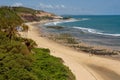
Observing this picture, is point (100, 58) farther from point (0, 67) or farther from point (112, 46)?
point (0, 67)

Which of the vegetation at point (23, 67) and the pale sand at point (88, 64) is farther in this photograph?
the pale sand at point (88, 64)

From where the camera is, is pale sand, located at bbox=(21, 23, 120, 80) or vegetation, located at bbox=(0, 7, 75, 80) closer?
vegetation, located at bbox=(0, 7, 75, 80)

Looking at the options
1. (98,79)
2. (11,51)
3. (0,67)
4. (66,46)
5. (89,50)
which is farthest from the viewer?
(66,46)

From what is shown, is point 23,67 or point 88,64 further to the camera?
point 88,64

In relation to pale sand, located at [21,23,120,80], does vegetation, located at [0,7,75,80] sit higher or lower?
higher

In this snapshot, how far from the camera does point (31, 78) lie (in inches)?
990

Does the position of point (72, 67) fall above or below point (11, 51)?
below

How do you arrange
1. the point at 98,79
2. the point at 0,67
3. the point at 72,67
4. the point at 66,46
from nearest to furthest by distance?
1. the point at 0,67
2. the point at 98,79
3. the point at 72,67
4. the point at 66,46

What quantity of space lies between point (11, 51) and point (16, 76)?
7135 millimetres

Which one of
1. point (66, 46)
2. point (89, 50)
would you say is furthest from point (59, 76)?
point (66, 46)

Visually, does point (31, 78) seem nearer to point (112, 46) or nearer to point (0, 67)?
point (0, 67)

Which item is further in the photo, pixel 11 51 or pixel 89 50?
pixel 89 50

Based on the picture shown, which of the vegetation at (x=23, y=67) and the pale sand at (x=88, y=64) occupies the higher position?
A: the vegetation at (x=23, y=67)

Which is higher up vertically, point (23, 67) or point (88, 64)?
point (23, 67)
